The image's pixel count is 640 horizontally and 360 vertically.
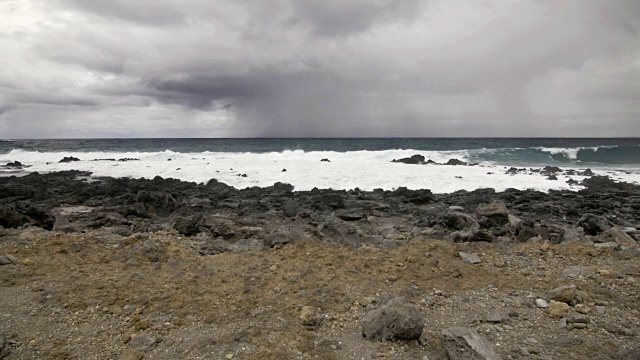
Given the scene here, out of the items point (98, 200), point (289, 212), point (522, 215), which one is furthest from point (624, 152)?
point (98, 200)

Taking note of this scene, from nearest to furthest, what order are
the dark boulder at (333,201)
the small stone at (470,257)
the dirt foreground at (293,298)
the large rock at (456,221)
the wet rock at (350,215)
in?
1. the dirt foreground at (293,298)
2. the small stone at (470,257)
3. the large rock at (456,221)
4. the wet rock at (350,215)
5. the dark boulder at (333,201)

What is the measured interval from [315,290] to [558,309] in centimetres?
297

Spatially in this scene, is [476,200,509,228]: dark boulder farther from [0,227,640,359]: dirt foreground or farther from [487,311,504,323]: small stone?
[487,311,504,323]: small stone

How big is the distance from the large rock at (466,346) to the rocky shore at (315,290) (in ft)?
0.06

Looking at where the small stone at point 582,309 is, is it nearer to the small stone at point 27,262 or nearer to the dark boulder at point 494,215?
the dark boulder at point 494,215

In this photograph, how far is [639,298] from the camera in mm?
4844

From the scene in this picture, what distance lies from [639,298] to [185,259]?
21.3 ft

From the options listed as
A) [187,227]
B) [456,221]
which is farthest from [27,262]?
[456,221]

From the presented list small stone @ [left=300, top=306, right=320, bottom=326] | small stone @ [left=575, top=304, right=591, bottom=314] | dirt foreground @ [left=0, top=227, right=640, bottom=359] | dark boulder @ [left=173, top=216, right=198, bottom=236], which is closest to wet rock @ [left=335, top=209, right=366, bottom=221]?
dirt foreground @ [left=0, top=227, right=640, bottom=359]

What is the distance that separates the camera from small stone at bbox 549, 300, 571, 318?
4.48 meters

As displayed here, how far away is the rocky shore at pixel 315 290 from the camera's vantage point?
13.0 feet

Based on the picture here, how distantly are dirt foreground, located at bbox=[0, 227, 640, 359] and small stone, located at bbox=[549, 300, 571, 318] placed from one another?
0.14 feet

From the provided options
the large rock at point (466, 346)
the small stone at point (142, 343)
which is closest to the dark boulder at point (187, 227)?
the small stone at point (142, 343)

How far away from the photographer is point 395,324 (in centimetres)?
406
